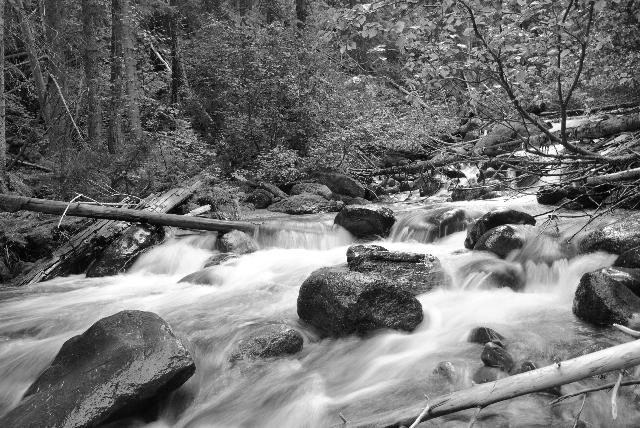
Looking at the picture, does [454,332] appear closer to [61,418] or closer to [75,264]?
[61,418]

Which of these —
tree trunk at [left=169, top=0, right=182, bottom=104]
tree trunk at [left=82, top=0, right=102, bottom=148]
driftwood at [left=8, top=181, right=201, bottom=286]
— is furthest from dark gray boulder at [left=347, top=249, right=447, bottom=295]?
tree trunk at [left=169, top=0, right=182, bottom=104]

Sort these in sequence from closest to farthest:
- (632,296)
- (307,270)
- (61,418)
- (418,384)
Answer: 1. (61,418)
2. (418,384)
3. (632,296)
4. (307,270)

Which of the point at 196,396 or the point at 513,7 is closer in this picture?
the point at 513,7

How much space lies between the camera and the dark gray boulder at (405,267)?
614cm

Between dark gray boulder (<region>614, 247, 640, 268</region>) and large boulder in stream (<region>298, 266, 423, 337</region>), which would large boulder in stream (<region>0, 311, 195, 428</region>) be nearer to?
large boulder in stream (<region>298, 266, 423, 337</region>)

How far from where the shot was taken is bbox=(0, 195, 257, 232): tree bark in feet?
25.2

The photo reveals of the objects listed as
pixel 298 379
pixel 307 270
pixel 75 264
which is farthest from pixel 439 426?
pixel 75 264

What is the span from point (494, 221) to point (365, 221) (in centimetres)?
251

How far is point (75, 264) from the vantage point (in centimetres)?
805

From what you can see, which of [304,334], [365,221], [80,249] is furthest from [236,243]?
[304,334]

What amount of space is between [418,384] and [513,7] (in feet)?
10.4

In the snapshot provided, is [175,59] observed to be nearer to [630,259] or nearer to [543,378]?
[630,259]

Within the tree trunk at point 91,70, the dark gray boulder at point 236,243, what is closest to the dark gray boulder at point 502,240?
the dark gray boulder at point 236,243

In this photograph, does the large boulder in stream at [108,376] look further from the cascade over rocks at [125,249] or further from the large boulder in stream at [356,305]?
the cascade over rocks at [125,249]
